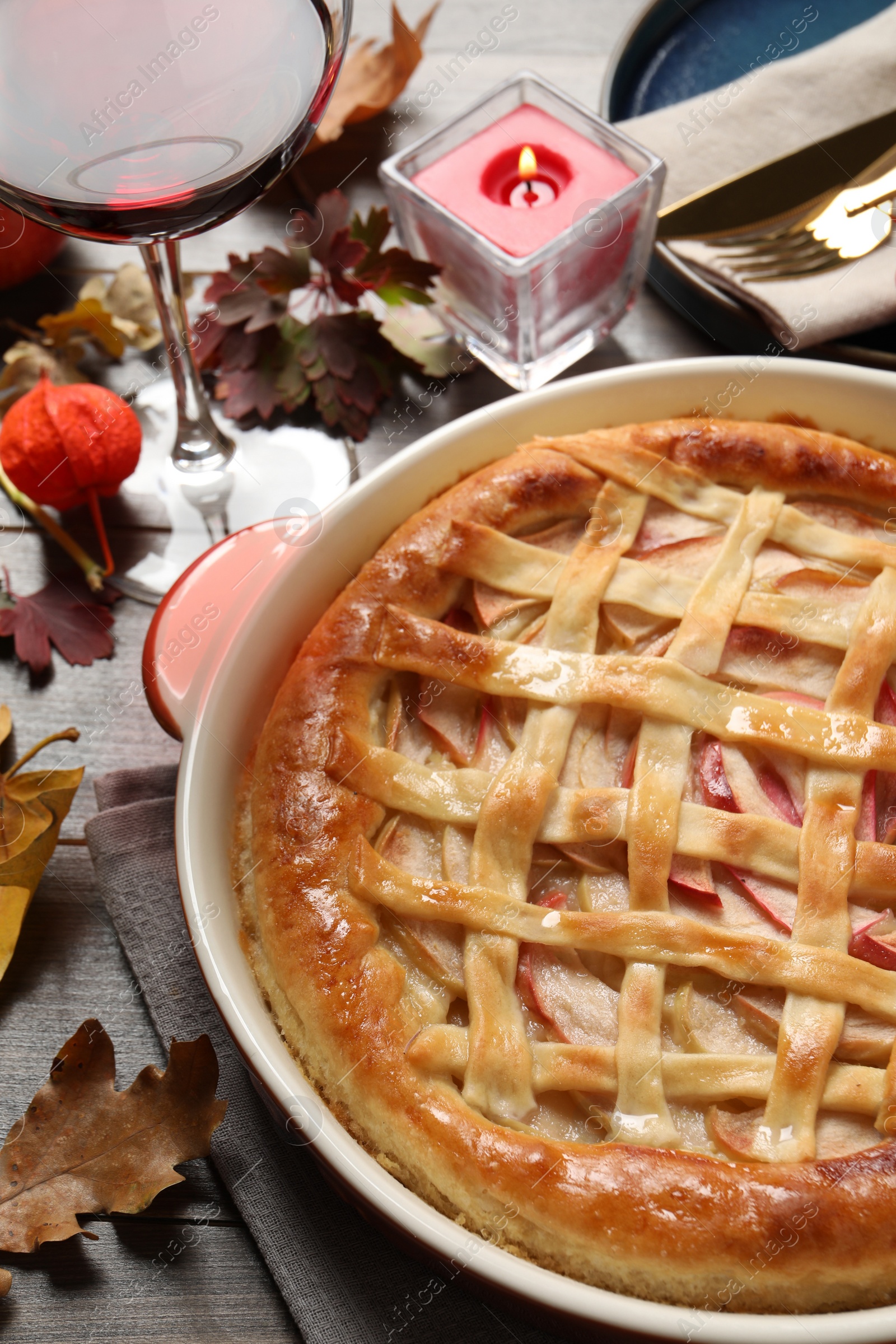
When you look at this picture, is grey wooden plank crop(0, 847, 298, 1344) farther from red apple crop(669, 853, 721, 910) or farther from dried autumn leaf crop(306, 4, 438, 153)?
dried autumn leaf crop(306, 4, 438, 153)

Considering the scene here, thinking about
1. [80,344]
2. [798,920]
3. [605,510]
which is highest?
[80,344]

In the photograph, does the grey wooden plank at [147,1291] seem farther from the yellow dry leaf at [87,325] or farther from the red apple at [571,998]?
the yellow dry leaf at [87,325]

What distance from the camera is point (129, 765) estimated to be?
1655 mm

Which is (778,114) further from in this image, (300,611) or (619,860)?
(619,860)

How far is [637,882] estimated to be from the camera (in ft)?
3.87

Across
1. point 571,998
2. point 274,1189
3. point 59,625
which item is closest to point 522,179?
point 59,625

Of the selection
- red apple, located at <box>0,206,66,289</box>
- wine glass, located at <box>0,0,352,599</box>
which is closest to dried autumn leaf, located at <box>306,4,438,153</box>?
red apple, located at <box>0,206,66,289</box>

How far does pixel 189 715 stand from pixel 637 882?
555 millimetres

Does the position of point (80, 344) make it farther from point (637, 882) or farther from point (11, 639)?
point (637, 882)

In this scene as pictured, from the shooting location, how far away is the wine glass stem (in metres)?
1.59

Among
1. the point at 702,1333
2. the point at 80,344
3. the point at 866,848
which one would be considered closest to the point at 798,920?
the point at 866,848

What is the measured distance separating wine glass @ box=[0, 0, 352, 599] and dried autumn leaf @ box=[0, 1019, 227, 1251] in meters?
0.94

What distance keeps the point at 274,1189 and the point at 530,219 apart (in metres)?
1.40

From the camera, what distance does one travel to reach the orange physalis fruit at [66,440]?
1.67 m
